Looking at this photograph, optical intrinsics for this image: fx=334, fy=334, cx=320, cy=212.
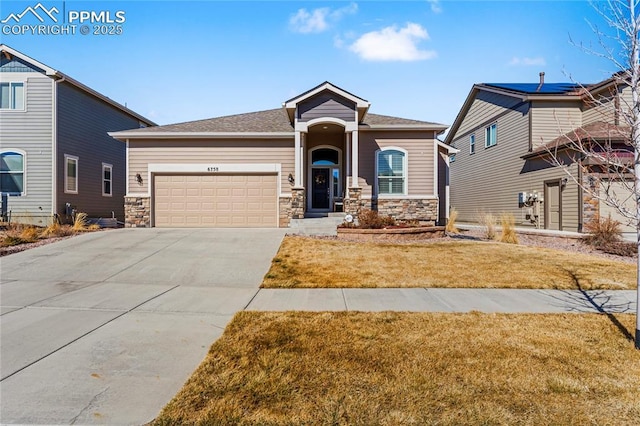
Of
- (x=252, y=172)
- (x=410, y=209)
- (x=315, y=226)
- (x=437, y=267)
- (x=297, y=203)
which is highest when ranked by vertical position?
(x=252, y=172)

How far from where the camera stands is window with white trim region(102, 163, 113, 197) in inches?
712

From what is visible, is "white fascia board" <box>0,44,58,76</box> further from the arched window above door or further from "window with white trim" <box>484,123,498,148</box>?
"window with white trim" <box>484,123,498,148</box>

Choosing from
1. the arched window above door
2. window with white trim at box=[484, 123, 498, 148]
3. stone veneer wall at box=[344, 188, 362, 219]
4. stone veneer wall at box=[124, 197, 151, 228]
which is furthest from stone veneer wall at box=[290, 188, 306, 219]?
window with white trim at box=[484, 123, 498, 148]

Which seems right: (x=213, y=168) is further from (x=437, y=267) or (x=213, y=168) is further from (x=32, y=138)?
(x=437, y=267)

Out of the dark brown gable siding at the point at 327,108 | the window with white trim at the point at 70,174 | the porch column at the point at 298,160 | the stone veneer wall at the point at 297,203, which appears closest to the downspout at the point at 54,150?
the window with white trim at the point at 70,174

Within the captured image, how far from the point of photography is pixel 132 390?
9.82ft

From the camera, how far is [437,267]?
7.87m

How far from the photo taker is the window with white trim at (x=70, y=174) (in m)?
15.2

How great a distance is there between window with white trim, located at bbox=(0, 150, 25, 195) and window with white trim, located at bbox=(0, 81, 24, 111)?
6.59 ft

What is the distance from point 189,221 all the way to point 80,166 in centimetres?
698

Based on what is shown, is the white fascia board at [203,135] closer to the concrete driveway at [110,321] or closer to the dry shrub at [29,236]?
the dry shrub at [29,236]

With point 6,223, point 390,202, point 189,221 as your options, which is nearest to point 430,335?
point 390,202

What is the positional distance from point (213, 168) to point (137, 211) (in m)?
3.70

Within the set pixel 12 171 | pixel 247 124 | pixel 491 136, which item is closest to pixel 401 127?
pixel 247 124
